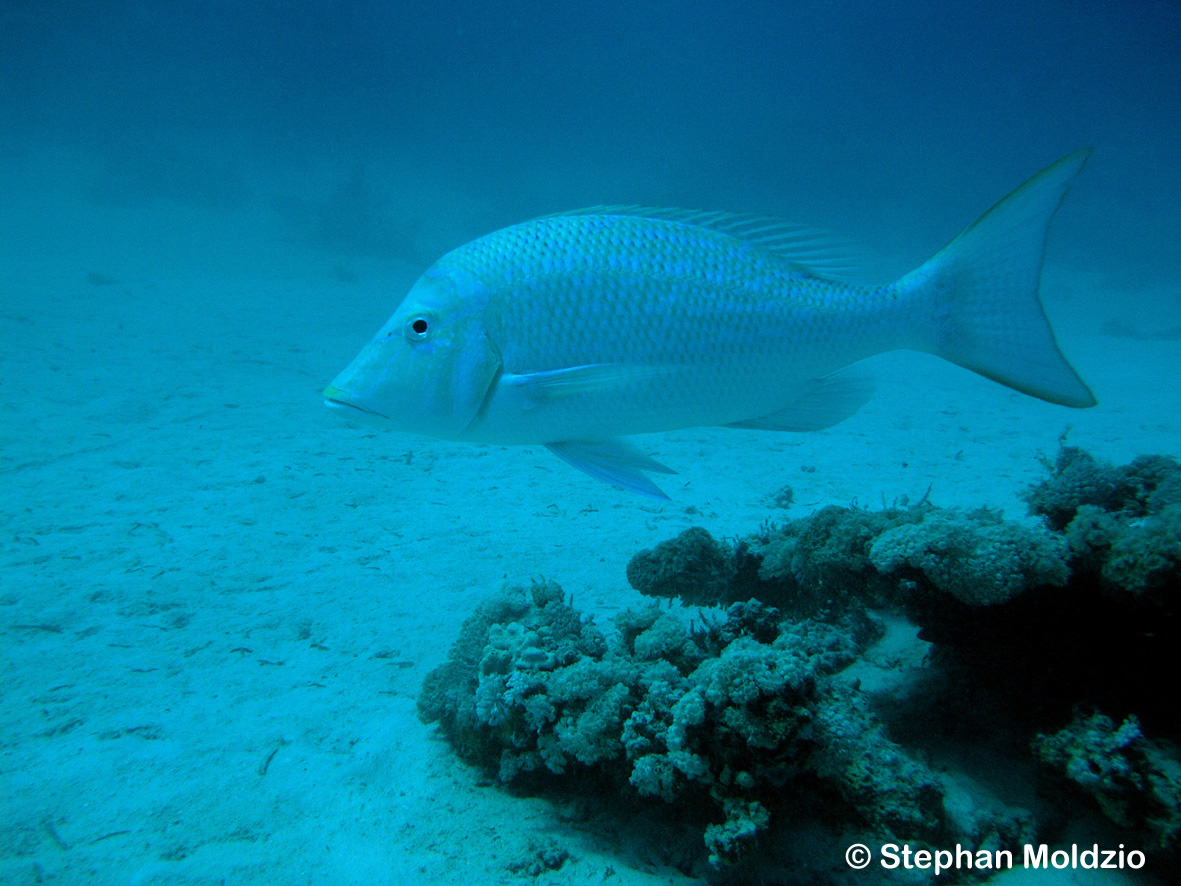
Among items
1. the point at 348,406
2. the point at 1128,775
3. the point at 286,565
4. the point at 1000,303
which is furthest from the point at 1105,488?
the point at 286,565

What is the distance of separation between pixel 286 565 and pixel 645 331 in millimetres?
3478

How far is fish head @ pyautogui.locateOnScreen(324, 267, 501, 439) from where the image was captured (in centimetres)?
205

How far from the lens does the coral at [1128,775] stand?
1.66 m

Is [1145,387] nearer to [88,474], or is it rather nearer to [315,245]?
[88,474]

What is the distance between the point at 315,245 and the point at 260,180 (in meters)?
16.2

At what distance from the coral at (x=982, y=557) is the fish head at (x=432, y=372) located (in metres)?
1.73

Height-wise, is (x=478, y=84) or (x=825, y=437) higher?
(x=478, y=84)

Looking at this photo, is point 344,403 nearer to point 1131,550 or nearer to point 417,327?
point 417,327

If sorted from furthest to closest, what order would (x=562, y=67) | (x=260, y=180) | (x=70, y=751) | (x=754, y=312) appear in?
(x=562, y=67), (x=260, y=180), (x=70, y=751), (x=754, y=312)

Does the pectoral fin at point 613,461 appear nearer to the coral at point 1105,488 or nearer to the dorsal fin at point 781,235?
the dorsal fin at point 781,235

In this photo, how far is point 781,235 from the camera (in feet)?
7.58

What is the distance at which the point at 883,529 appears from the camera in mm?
2551

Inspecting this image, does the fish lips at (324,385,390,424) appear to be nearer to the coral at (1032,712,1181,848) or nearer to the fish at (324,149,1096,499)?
the fish at (324,149,1096,499)

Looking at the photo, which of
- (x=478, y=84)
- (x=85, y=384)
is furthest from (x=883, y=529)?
(x=478, y=84)
